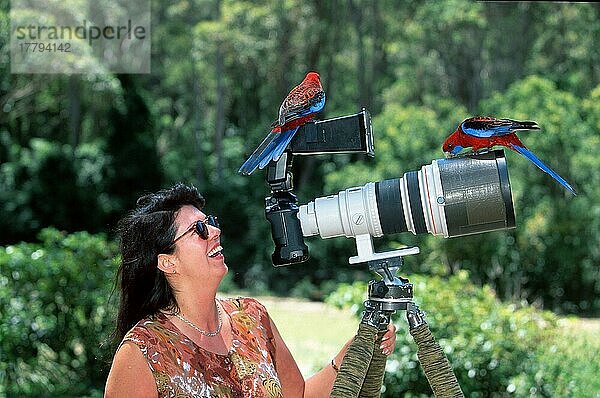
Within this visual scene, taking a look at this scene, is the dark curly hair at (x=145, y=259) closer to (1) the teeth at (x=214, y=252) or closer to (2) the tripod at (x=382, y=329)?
(1) the teeth at (x=214, y=252)

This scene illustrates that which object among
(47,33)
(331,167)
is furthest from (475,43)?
(47,33)

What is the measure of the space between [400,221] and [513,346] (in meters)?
2.09

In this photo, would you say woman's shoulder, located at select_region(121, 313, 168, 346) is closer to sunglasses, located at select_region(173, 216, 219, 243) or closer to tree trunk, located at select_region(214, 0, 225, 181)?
sunglasses, located at select_region(173, 216, 219, 243)

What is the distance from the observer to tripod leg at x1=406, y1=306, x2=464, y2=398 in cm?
129

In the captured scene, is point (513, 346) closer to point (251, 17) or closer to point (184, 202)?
point (184, 202)

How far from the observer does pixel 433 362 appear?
1.30 meters

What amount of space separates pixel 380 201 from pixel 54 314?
9.53 feet

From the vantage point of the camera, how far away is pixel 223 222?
378 inches

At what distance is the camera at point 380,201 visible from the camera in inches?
49.6

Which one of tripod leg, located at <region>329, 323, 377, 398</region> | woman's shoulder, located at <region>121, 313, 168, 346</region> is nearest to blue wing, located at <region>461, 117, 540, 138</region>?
tripod leg, located at <region>329, 323, 377, 398</region>

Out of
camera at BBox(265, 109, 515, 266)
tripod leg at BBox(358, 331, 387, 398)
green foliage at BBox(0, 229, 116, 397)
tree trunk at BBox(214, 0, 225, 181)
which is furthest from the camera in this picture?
tree trunk at BBox(214, 0, 225, 181)

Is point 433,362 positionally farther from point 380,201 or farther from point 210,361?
point 210,361

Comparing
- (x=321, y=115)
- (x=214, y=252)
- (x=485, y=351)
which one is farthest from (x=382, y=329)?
(x=321, y=115)

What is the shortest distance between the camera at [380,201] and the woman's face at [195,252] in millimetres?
150
